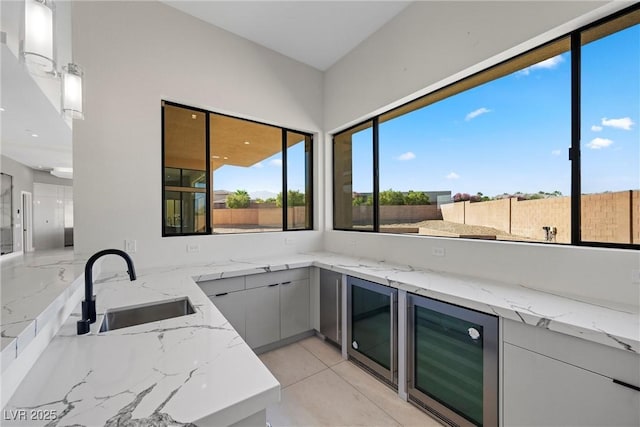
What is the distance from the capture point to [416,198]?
2615 millimetres

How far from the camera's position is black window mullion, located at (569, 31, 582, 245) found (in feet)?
5.30

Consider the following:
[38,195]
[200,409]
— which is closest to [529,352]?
[200,409]

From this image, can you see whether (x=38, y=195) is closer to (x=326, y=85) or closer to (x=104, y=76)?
(x=104, y=76)

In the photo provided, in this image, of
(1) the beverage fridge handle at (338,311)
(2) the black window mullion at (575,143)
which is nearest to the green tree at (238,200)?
(1) the beverage fridge handle at (338,311)

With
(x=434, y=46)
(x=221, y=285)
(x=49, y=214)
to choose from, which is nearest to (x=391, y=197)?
(x=434, y=46)

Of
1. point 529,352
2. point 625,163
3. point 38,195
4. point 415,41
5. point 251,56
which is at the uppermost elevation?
point 251,56

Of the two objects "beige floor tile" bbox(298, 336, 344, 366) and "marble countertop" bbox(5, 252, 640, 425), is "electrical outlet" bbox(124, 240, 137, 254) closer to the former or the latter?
"marble countertop" bbox(5, 252, 640, 425)

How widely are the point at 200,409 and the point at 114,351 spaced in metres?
0.53

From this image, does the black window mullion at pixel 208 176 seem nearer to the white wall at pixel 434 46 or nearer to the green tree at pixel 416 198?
the white wall at pixel 434 46

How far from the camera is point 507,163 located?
1961 millimetres

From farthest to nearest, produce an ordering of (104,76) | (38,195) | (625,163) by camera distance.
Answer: (104,76)
(38,195)
(625,163)

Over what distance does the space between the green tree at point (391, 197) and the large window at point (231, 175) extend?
1.05 meters

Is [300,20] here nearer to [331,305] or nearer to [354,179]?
[354,179]

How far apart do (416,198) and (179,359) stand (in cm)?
235
